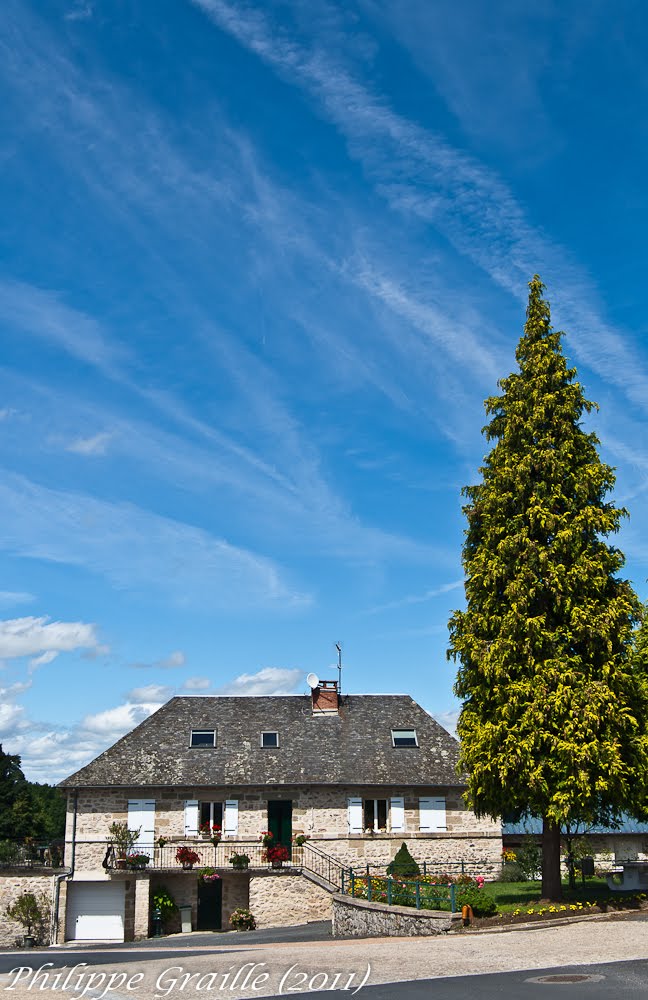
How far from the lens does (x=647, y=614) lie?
22.1m

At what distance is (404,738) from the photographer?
32.8 m

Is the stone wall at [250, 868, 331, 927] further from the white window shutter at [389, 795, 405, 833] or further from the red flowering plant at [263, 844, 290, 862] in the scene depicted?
the white window shutter at [389, 795, 405, 833]

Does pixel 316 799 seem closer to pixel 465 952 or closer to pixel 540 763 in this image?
pixel 540 763

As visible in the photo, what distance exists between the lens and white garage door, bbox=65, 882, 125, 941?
1095 inches

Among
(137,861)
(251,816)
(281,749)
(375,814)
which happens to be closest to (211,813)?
(251,816)

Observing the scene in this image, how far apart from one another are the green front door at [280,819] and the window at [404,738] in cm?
457

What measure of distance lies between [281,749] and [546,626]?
14.5 m

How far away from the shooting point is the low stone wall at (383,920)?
1794cm

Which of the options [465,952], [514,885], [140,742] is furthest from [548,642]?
[140,742]

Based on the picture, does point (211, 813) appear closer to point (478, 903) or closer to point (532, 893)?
point (532, 893)

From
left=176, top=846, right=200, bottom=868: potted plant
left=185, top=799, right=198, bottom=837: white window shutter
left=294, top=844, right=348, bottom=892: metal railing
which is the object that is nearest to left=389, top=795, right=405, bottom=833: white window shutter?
left=294, top=844, right=348, bottom=892: metal railing

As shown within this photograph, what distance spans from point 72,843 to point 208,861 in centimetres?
447

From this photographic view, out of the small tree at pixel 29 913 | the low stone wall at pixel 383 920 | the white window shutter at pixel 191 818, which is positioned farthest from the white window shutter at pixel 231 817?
the low stone wall at pixel 383 920

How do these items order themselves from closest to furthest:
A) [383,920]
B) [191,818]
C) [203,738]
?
[383,920] → [191,818] → [203,738]
